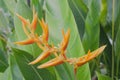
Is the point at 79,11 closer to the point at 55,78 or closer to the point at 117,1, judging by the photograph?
the point at 117,1

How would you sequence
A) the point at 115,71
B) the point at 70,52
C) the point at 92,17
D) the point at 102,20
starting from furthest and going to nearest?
the point at 102,20 < the point at 115,71 < the point at 92,17 < the point at 70,52

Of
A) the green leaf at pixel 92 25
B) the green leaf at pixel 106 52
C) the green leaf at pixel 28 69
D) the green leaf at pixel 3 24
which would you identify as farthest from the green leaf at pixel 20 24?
the green leaf at pixel 3 24

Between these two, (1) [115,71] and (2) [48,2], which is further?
(1) [115,71]

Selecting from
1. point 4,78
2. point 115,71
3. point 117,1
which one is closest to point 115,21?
point 117,1

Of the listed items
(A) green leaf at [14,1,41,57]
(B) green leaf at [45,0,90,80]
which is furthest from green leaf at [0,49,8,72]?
(B) green leaf at [45,0,90,80]

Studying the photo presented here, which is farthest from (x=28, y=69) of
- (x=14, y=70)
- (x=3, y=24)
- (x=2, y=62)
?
(x=3, y=24)
